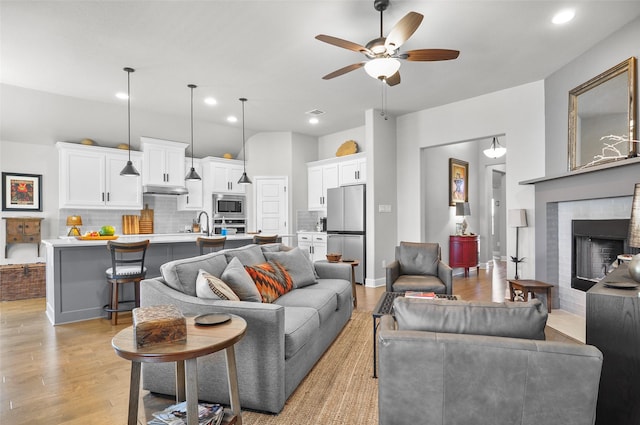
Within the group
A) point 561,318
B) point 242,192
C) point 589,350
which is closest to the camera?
point 589,350

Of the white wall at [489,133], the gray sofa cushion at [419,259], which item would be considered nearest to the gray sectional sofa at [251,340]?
the gray sofa cushion at [419,259]

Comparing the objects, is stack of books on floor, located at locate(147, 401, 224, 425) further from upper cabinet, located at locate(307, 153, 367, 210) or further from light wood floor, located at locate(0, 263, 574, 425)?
upper cabinet, located at locate(307, 153, 367, 210)

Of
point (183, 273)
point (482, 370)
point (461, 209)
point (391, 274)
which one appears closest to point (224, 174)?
point (391, 274)

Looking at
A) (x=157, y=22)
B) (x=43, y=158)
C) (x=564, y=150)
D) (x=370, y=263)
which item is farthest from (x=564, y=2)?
(x=43, y=158)

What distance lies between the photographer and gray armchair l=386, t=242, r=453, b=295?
3.73 m

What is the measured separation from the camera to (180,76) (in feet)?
14.6

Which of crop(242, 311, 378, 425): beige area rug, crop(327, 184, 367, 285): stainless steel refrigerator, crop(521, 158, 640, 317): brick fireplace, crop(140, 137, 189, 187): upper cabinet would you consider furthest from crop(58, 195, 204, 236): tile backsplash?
crop(521, 158, 640, 317): brick fireplace

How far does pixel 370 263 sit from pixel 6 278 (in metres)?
5.51

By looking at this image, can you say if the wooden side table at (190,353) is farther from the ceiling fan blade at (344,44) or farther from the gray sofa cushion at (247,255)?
the ceiling fan blade at (344,44)

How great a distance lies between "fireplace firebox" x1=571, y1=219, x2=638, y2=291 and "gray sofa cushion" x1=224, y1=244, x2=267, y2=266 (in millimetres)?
3439

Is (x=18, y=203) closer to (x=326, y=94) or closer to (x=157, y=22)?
(x=157, y=22)

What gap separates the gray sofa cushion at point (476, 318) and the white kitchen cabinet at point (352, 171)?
500 centimetres

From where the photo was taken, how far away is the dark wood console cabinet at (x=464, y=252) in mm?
6699

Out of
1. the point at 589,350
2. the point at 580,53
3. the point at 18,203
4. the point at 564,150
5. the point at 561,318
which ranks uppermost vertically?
the point at 580,53
